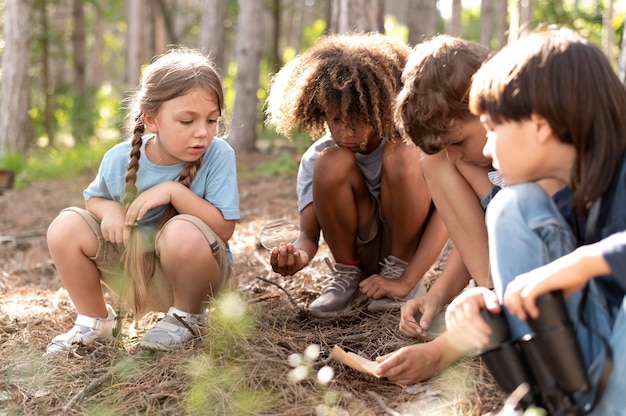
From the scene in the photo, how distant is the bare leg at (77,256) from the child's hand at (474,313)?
1.50 m

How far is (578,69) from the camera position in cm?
162

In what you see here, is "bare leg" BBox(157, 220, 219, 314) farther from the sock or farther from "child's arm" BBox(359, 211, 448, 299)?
"child's arm" BBox(359, 211, 448, 299)

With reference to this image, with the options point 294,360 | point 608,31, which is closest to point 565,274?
point 294,360

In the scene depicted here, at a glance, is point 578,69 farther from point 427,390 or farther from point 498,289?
point 427,390

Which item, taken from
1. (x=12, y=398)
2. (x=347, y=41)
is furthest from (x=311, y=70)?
(x=12, y=398)

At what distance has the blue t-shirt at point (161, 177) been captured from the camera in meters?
2.65

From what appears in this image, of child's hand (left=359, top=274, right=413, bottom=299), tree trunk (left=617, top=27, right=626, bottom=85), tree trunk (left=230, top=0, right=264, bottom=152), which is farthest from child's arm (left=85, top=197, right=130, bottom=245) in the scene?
tree trunk (left=230, top=0, right=264, bottom=152)

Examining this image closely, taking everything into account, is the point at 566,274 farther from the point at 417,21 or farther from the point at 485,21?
the point at 417,21

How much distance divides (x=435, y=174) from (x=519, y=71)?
2.52 feet

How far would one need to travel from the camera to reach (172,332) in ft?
8.08

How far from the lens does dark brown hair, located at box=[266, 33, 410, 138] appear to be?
2572 mm

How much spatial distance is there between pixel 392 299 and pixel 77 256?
125 centimetres

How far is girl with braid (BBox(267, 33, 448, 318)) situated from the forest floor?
8.8 inches

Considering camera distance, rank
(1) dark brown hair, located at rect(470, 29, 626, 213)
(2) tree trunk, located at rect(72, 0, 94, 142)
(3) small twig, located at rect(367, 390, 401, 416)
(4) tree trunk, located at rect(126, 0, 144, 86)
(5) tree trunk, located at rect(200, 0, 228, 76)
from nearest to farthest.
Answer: (1) dark brown hair, located at rect(470, 29, 626, 213) → (3) small twig, located at rect(367, 390, 401, 416) → (5) tree trunk, located at rect(200, 0, 228, 76) → (4) tree trunk, located at rect(126, 0, 144, 86) → (2) tree trunk, located at rect(72, 0, 94, 142)
